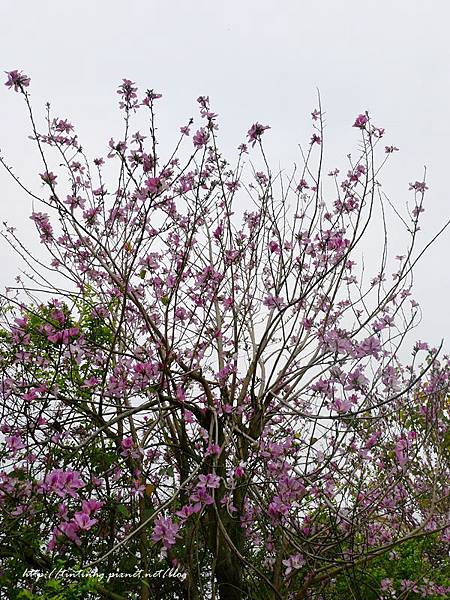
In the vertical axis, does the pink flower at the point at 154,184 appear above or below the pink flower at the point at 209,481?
above

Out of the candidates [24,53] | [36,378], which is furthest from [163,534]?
[24,53]

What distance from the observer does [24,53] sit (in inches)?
169

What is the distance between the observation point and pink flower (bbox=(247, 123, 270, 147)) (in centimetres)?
339

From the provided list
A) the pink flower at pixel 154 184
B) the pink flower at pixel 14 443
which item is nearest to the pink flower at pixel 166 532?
the pink flower at pixel 14 443

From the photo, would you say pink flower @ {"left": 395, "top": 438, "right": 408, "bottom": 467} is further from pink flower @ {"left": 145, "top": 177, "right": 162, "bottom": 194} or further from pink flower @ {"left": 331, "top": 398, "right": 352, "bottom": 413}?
pink flower @ {"left": 145, "top": 177, "right": 162, "bottom": 194}

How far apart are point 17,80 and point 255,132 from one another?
1.36m

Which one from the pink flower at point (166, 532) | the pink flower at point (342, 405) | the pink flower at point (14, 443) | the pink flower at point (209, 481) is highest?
the pink flower at point (14, 443)

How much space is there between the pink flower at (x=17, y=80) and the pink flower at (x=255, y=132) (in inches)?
50.7

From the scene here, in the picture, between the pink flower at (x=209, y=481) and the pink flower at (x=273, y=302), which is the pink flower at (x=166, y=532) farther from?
the pink flower at (x=273, y=302)

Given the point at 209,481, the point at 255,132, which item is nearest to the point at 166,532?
the point at 209,481

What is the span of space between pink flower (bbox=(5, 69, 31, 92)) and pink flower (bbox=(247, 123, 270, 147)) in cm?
129

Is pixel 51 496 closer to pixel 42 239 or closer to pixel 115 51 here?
pixel 42 239

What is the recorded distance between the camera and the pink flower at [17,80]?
9.37 ft

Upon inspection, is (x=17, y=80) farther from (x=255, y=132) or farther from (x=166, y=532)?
(x=166, y=532)
